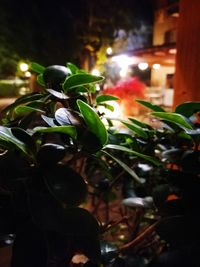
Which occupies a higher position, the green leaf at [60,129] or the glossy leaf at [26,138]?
the green leaf at [60,129]

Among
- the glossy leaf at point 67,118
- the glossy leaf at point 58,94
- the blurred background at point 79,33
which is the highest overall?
the blurred background at point 79,33

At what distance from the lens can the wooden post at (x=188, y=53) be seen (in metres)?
1.33

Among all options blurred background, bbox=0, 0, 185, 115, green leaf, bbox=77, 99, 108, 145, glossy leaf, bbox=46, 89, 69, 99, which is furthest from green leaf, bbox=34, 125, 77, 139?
blurred background, bbox=0, 0, 185, 115

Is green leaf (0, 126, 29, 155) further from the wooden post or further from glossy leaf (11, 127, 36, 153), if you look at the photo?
the wooden post

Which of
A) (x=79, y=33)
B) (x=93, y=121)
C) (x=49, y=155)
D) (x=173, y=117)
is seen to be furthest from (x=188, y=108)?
(x=79, y=33)

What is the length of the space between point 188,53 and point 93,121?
961 millimetres

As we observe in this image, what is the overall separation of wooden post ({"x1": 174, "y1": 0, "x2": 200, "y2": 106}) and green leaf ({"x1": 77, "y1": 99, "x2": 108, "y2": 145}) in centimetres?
86

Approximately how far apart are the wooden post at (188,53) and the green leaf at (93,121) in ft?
2.82

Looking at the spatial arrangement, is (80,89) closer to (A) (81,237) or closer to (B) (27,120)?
(B) (27,120)

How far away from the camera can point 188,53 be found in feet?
4.53

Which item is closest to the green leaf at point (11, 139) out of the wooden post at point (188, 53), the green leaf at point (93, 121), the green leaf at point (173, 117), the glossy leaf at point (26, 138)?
the glossy leaf at point (26, 138)

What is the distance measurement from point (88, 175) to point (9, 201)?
678 mm

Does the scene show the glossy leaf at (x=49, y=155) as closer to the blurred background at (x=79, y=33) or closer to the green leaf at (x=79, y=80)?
the green leaf at (x=79, y=80)

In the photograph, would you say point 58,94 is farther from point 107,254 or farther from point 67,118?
point 107,254
